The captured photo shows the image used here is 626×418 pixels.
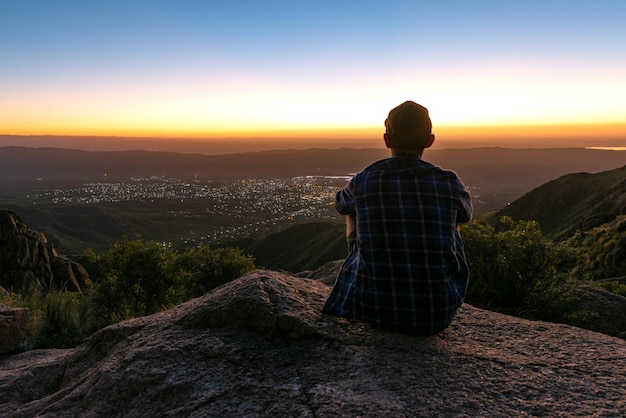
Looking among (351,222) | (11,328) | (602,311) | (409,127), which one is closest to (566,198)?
(602,311)

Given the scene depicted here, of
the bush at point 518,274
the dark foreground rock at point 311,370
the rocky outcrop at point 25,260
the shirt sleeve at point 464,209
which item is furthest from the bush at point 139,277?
the shirt sleeve at point 464,209

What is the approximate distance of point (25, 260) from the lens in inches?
1319

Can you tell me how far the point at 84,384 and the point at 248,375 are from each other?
1554 millimetres

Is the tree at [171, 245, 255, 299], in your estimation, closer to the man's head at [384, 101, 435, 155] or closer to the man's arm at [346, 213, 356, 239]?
the man's arm at [346, 213, 356, 239]

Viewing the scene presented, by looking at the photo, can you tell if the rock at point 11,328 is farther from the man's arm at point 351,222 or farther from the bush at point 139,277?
the bush at point 139,277

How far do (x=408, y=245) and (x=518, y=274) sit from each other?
18.2ft

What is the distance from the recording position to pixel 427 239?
349 centimetres

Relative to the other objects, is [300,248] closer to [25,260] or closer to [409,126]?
[25,260]

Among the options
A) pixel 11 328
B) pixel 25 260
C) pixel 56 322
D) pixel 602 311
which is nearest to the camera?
pixel 11 328

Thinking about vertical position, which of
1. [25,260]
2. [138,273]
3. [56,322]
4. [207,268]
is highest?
[56,322]

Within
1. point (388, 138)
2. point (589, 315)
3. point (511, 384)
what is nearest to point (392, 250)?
point (388, 138)

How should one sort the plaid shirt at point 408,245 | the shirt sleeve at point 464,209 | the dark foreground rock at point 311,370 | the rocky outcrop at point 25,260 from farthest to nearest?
the rocky outcrop at point 25,260 → the shirt sleeve at point 464,209 → the plaid shirt at point 408,245 → the dark foreground rock at point 311,370

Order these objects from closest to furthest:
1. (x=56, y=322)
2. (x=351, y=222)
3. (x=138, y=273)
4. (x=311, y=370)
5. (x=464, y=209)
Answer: (x=311, y=370) < (x=464, y=209) < (x=351, y=222) < (x=56, y=322) < (x=138, y=273)

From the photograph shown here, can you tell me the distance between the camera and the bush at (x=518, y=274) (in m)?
7.59
